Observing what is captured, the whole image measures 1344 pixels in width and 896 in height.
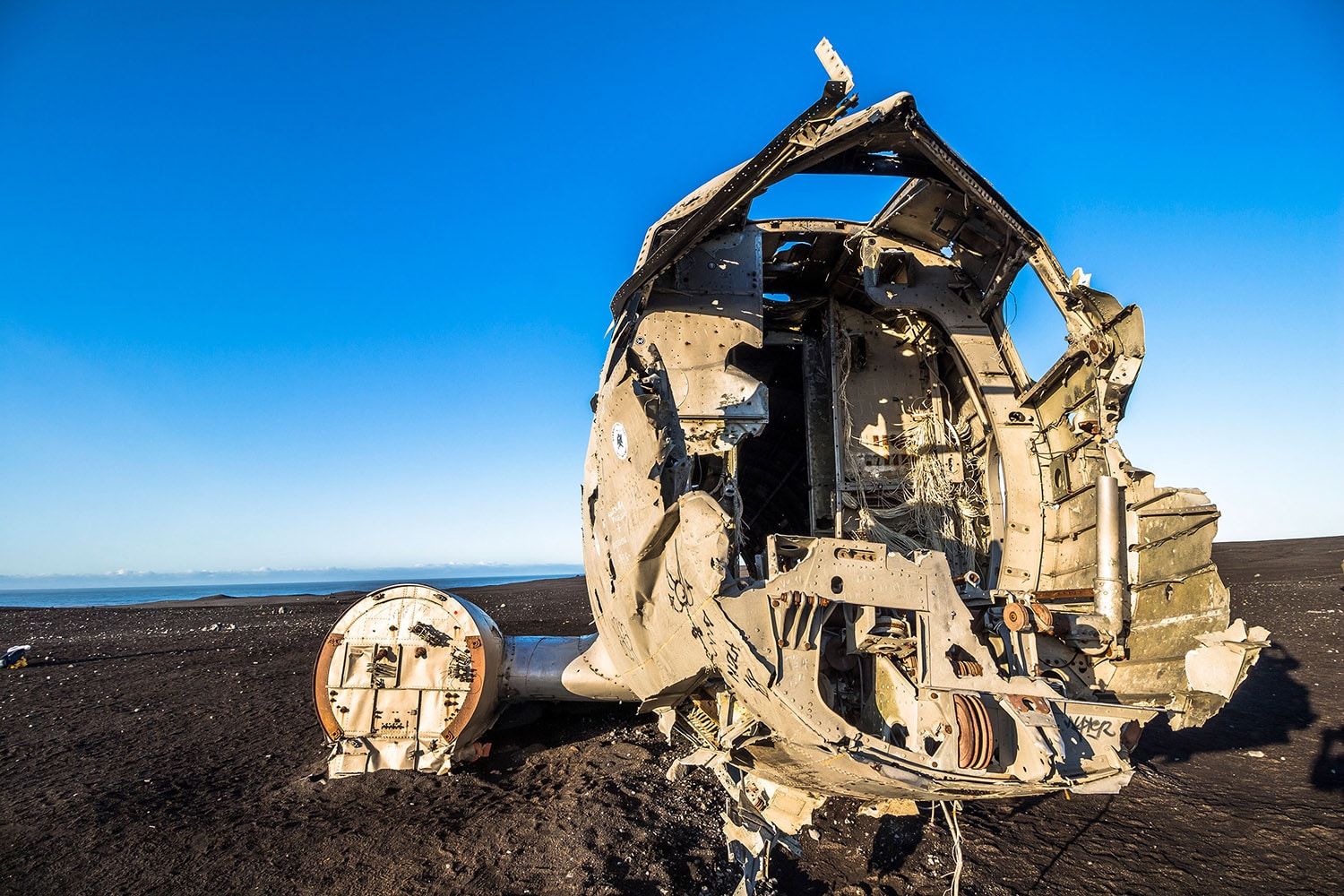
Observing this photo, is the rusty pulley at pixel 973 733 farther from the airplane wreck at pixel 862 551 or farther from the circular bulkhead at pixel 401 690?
the circular bulkhead at pixel 401 690

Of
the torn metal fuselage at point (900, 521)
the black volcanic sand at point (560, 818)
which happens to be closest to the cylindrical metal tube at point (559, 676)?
the black volcanic sand at point (560, 818)

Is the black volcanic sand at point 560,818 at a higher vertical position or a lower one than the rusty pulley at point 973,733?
lower

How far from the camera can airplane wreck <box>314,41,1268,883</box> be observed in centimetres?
308

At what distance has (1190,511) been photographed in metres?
4.14

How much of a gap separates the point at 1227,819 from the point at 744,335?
5.43 m

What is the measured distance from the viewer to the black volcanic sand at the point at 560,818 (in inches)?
167

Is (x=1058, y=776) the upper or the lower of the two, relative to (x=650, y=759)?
upper

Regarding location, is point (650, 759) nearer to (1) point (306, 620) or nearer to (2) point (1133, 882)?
(2) point (1133, 882)

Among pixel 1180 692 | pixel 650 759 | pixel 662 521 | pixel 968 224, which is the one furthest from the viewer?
pixel 650 759

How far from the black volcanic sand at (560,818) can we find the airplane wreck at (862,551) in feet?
2.27

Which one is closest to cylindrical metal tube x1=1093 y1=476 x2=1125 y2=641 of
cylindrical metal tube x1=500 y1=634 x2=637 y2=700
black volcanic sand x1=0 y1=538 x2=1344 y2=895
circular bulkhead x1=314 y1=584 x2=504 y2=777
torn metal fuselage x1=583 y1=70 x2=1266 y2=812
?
torn metal fuselage x1=583 y1=70 x2=1266 y2=812

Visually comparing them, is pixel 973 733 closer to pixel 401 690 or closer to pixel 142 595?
pixel 401 690

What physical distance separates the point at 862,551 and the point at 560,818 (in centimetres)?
366

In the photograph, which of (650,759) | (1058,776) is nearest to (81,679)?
(650,759)
